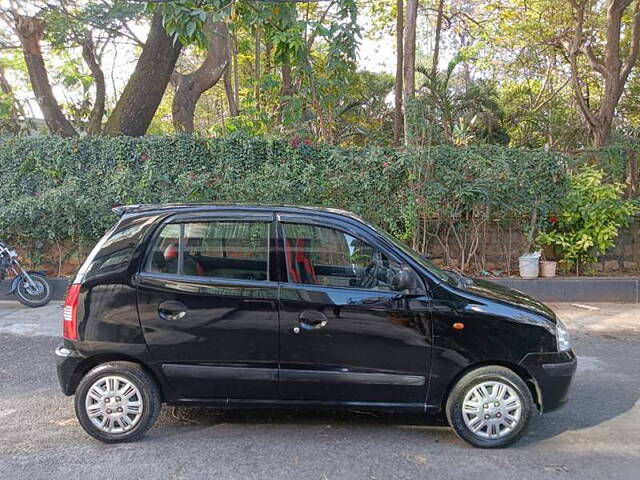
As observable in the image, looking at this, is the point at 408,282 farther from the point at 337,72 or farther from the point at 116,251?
the point at 337,72

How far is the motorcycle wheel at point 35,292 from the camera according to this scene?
8.21 meters

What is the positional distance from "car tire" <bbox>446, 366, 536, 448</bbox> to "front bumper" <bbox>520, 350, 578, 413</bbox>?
13 cm

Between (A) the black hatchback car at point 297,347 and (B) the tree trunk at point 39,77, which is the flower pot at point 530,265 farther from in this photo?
(B) the tree trunk at point 39,77

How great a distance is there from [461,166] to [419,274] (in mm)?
5150

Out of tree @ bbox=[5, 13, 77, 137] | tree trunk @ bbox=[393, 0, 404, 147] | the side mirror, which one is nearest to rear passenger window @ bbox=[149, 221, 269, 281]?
the side mirror

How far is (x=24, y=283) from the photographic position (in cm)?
824

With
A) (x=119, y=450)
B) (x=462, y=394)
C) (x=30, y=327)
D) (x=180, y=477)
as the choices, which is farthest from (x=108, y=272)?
(x=30, y=327)

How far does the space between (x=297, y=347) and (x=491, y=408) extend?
4.66 feet

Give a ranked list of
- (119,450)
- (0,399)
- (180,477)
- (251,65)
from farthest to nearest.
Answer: (251,65)
(0,399)
(119,450)
(180,477)

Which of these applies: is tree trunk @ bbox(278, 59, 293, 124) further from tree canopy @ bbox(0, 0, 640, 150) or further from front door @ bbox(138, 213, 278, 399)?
front door @ bbox(138, 213, 278, 399)

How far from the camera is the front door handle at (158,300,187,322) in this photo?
389 centimetres

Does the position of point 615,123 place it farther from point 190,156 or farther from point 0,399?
point 0,399

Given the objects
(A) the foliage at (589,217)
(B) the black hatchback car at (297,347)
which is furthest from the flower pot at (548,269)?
(B) the black hatchback car at (297,347)

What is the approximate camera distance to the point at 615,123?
1559cm
